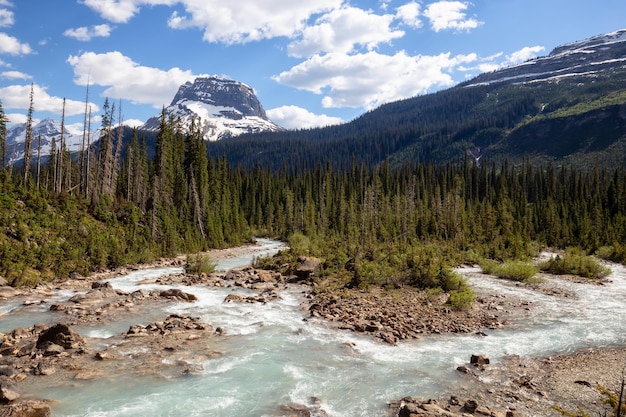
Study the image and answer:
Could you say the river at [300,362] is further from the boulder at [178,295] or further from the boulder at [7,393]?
the boulder at [178,295]

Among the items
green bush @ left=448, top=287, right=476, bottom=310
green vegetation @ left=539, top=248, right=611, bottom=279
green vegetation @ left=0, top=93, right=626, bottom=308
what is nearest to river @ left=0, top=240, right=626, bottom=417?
green bush @ left=448, top=287, right=476, bottom=310

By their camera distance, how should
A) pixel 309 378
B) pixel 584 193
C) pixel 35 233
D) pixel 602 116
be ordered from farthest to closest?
pixel 602 116
pixel 584 193
pixel 35 233
pixel 309 378

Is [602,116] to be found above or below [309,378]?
above

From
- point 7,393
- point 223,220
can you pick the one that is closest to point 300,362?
point 7,393

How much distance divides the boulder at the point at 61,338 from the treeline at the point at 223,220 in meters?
13.7

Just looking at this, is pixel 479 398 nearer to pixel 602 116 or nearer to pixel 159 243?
pixel 159 243

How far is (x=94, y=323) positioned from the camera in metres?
18.4

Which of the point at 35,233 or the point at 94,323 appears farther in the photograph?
the point at 35,233

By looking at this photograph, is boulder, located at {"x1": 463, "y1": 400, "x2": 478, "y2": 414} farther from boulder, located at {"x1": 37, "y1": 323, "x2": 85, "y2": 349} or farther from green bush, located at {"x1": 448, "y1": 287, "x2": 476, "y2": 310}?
boulder, located at {"x1": 37, "y1": 323, "x2": 85, "y2": 349}

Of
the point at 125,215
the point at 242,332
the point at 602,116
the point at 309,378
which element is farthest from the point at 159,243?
the point at 602,116

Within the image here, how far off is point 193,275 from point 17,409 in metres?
22.5

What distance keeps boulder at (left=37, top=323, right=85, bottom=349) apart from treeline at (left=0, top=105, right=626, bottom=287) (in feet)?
45.0

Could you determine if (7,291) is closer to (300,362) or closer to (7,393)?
(7,393)

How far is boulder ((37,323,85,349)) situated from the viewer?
14.6 m
